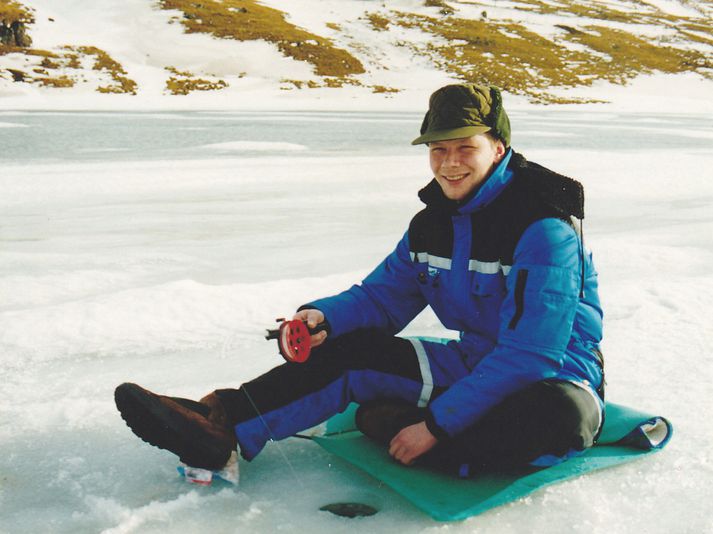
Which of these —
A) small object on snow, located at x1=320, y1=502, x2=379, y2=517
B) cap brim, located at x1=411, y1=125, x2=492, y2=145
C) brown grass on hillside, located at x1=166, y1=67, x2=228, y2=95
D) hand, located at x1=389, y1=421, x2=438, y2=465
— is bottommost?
brown grass on hillside, located at x1=166, y1=67, x2=228, y2=95

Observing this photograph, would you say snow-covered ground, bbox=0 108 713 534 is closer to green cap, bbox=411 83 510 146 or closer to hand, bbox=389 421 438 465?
hand, bbox=389 421 438 465

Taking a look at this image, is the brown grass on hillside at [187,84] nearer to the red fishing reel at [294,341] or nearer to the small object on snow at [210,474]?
the red fishing reel at [294,341]

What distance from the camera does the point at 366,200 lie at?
A: 7137 mm

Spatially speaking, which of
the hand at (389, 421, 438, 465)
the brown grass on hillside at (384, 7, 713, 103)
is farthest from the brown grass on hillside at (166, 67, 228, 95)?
the hand at (389, 421, 438, 465)

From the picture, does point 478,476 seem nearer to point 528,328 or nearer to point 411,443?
point 411,443

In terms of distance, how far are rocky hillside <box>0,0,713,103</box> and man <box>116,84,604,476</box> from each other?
91.2ft

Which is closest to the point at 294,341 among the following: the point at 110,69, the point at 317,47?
the point at 110,69

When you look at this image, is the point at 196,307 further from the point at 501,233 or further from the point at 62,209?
the point at 62,209

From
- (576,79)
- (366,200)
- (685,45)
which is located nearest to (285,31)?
(576,79)

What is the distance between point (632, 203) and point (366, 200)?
2536 millimetres

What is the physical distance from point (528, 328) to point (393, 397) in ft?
1.81

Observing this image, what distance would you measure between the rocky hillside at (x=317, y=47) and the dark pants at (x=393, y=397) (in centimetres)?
2780

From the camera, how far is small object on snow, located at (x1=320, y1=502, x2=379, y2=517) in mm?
2076

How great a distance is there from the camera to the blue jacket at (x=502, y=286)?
2047 millimetres
